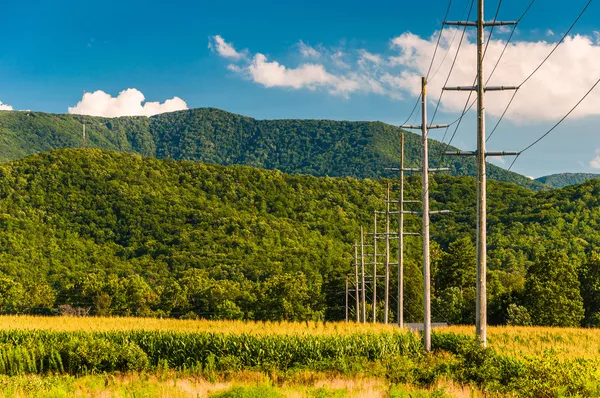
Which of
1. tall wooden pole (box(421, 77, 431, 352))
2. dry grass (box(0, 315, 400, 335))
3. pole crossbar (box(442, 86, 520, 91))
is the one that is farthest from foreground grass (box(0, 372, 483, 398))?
pole crossbar (box(442, 86, 520, 91))

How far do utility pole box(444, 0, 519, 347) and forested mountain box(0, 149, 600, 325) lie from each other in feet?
140

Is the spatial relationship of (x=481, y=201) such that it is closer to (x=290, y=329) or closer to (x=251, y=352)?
(x=251, y=352)

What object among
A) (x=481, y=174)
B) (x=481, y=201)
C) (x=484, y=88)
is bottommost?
(x=481, y=201)

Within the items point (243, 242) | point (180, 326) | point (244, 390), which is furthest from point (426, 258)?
point (243, 242)

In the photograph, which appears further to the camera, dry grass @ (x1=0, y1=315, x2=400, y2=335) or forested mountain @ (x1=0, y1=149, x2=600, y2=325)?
forested mountain @ (x1=0, y1=149, x2=600, y2=325)

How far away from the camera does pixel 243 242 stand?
117 m

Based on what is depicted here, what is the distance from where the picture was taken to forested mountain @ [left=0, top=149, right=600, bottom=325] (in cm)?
7075

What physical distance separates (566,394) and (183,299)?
241ft

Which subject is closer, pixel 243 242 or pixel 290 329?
pixel 290 329

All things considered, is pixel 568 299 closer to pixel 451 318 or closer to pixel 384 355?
pixel 451 318

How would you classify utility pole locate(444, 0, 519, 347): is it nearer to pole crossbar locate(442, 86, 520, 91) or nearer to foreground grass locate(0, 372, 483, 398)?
pole crossbar locate(442, 86, 520, 91)

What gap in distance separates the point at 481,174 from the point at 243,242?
101 meters

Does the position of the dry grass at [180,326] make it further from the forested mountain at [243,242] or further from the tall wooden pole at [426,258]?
the forested mountain at [243,242]

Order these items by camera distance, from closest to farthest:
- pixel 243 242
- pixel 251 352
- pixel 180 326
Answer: pixel 251 352 < pixel 180 326 < pixel 243 242
